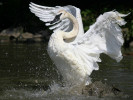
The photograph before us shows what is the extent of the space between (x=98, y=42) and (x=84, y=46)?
0.35m

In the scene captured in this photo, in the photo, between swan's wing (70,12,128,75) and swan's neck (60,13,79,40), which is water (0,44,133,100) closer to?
swan's wing (70,12,128,75)

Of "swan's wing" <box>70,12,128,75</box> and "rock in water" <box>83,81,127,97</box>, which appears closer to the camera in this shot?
"rock in water" <box>83,81,127,97</box>

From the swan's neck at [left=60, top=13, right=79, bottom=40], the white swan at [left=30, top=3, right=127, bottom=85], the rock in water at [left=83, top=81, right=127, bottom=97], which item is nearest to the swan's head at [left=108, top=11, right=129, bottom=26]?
the white swan at [left=30, top=3, right=127, bottom=85]

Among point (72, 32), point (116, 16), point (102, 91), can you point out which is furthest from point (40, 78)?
point (116, 16)

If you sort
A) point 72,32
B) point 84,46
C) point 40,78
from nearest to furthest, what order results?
point 84,46 → point 72,32 → point 40,78

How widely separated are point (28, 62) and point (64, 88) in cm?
525

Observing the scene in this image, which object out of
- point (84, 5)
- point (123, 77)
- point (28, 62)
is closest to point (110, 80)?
point (123, 77)

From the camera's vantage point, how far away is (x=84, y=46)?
10.3 metres

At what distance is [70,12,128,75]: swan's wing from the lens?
10062 millimetres

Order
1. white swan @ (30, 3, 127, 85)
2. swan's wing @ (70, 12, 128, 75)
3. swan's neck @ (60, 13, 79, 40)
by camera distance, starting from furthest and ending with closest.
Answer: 1. swan's neck @ (60, 13, 79, 40)
2. swan's wing @ (70, 12, 128, 75)
3. white swan @ (30, 3, 127, 85)

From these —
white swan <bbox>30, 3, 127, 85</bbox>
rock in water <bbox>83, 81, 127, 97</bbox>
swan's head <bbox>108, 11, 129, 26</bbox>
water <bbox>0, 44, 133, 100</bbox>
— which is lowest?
water <bbox>0, 44, 133, 100</bbox>

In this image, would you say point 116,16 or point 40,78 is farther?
point 40,78

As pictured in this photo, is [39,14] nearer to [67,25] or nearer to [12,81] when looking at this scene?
[67,25]

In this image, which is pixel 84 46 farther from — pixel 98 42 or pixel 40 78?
pixel 40 78
